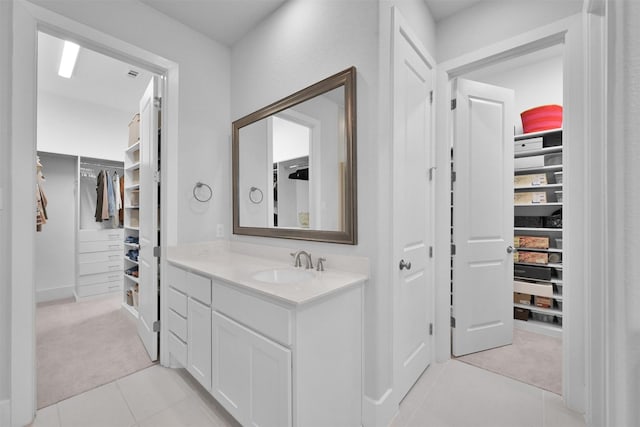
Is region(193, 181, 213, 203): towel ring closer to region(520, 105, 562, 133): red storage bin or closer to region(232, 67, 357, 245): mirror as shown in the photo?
region(232, 67, 357, 245): mirror

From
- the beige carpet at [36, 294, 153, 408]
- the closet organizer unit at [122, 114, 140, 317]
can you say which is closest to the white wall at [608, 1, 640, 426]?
the beige carpet at [36, 294, 153, 408]

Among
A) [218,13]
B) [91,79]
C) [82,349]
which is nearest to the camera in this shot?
[218,13]

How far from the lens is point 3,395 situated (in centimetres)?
150

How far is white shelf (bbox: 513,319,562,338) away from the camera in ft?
8.63

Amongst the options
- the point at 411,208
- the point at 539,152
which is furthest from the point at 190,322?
the point at 539,152

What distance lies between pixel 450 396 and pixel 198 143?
106 inches

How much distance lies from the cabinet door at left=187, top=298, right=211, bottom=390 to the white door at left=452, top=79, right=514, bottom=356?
6.31 feet

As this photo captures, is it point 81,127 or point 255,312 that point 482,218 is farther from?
point 81,127

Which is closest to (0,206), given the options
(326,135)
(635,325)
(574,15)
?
(326,135)

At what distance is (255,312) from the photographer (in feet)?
4.31

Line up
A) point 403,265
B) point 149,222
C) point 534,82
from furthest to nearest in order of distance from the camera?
point 534,82 < point 149,222 < point 403,265

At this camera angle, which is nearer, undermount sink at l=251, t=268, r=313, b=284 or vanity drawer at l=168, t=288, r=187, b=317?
undermount sink at l=251, t=268, r=313, b=284

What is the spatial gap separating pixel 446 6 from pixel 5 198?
3.13 m

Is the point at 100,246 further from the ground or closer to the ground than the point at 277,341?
further from the ground
